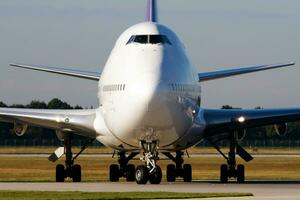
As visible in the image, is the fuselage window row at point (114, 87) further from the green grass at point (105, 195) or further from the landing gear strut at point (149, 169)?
the green grass at point (105, 195)

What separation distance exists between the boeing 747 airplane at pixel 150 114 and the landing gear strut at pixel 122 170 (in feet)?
0.15

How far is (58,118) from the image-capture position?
48.1m

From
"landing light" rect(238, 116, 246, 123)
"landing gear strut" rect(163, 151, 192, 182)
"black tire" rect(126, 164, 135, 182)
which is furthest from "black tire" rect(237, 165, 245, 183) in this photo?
"black tire" rect(126, 164, 135, 182)

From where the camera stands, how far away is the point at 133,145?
147 ft

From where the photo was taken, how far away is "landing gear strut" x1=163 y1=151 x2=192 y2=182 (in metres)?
50.4

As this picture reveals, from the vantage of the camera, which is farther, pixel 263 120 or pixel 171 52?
pixel 263 120

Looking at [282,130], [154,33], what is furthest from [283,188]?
[282,130]

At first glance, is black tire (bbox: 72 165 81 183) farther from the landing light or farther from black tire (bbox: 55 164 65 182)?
the landing light

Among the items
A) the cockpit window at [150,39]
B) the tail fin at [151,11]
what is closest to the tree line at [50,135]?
the tail fin at [151,11]

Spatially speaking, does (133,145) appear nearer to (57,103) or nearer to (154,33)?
(154,33)

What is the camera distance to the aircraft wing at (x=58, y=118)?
47.0m

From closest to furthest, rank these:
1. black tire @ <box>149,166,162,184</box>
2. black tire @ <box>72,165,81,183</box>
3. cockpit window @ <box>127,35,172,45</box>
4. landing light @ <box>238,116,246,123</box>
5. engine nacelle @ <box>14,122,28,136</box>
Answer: black tire @ <box>149,166,162,184</box> → cockpit window @ <box>127,35,172,45</box> → landing light @ <box>238,116,246,123</box> → black tire @ <box>72,165,81,183</box> → engine nacelle @ <box>14,122,28,136</box>

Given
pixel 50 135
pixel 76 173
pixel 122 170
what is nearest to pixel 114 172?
pixel 122 170

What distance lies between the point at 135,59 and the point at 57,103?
104924mm
